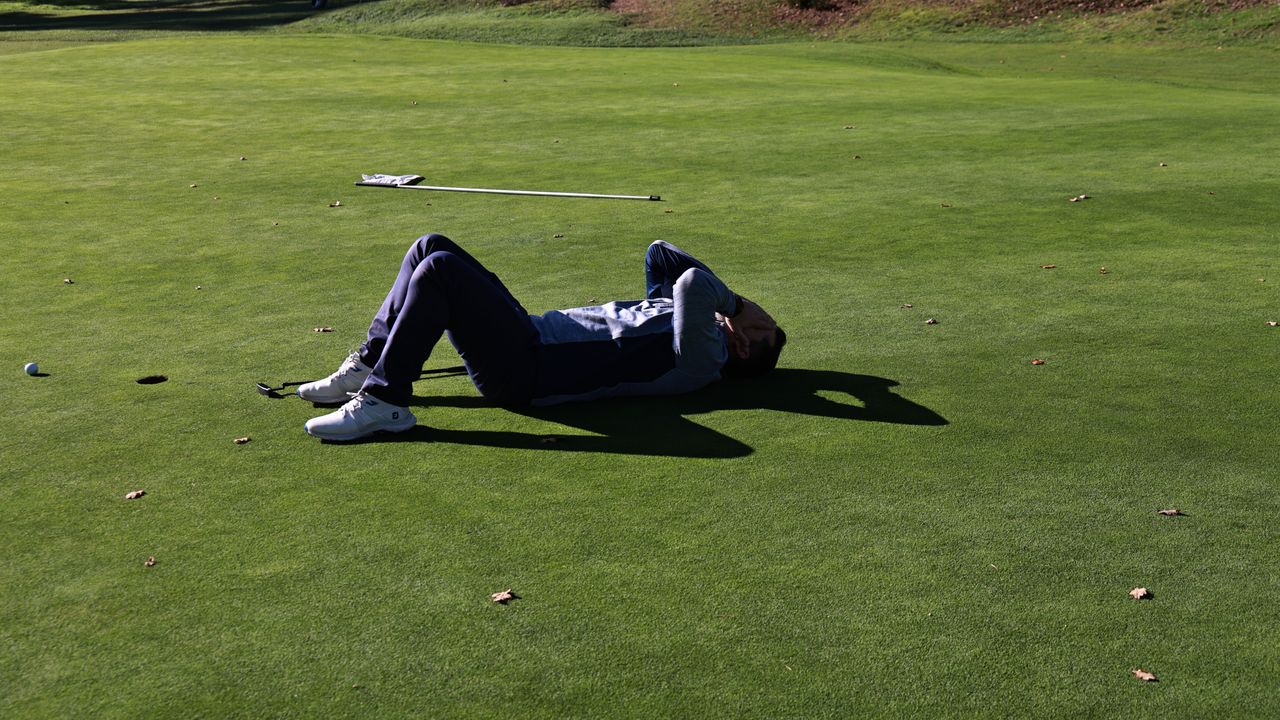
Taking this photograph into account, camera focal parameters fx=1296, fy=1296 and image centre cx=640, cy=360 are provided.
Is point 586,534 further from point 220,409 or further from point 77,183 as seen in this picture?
point 77,183

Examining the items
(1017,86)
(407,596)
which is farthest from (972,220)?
(1017,86)

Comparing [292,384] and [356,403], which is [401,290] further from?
[292,384]

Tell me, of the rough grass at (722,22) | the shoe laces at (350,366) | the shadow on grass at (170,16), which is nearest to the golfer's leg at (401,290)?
the shoe laces at (350,366)

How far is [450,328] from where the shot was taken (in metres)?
6.35

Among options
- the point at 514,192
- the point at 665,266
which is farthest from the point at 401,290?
the point at 514,192

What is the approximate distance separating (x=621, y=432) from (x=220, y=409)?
2126mm

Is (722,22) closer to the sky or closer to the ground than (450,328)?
closer to the sky

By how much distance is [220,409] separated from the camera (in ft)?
22.1

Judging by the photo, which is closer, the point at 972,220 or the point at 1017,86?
the point at 972,220

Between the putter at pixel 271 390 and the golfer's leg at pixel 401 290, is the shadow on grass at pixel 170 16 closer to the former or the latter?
the putter at pixel 271 390

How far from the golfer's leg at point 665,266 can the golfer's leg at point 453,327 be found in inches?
32.4

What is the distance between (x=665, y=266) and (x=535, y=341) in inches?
33.7

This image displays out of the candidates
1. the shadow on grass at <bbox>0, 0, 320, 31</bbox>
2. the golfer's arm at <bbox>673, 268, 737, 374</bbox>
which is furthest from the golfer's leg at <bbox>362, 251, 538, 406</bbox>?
the shadow on grass at <bbox>0, 0, 320, 31</bbox>

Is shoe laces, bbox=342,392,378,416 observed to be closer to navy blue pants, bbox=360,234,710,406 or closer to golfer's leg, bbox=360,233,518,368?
navy blue pants, bbox=360,234,710,406
